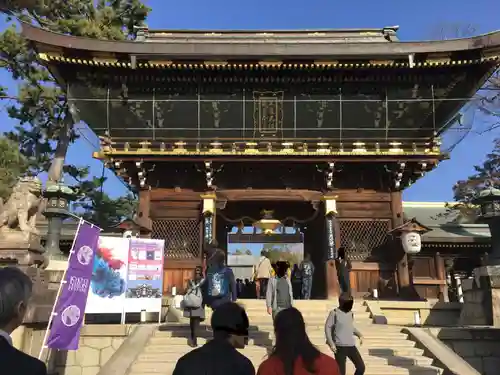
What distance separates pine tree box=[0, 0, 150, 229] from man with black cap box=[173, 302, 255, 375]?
21696 millimetres

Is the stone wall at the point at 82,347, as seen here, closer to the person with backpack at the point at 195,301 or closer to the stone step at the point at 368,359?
the stone step at the point at 368,359

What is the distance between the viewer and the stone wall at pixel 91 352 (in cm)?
884

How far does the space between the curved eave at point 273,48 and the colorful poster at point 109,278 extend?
254 inches

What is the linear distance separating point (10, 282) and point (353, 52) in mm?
13459

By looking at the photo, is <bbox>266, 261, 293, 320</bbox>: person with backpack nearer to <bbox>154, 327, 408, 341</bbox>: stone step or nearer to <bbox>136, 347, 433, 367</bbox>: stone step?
<bbox>136, 347, 433, 367</bbox>: stone step

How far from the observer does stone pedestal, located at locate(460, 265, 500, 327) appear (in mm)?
10203

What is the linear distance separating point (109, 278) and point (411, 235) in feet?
29.5

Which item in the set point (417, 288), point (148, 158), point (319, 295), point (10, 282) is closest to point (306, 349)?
point (10, 282)

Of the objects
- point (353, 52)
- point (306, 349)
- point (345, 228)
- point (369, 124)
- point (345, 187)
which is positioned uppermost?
point (353, 52)

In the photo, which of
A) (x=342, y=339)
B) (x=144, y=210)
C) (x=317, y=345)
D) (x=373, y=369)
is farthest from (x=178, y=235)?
(x=342, y=339)

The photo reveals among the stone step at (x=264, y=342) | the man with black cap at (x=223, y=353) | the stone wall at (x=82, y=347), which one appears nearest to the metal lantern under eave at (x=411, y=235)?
the stone step at (x=264, y=342)

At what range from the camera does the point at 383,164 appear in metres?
14.9

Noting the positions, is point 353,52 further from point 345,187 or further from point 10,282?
point 10,282

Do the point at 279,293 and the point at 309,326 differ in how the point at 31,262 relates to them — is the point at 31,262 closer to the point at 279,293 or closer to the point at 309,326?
the point at 279,293
